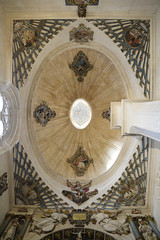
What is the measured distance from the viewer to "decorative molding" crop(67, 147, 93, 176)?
8.94 metres

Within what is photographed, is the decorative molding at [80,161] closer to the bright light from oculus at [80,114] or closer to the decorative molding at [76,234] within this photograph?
the bright light from oculus at [80,114]

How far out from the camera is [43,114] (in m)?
8.66

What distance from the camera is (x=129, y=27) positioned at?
698 centimetres

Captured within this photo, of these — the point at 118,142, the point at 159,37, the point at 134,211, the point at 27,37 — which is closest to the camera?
the point at 159,37

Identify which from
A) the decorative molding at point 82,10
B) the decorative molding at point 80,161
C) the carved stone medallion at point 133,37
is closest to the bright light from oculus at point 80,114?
the decorative molding at point 80,161

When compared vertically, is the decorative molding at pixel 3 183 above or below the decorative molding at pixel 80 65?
below

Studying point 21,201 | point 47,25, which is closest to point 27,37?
point 47,25

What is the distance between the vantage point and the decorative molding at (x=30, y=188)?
775 centimetres

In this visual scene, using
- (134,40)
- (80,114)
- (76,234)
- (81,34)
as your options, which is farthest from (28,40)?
(76,234)

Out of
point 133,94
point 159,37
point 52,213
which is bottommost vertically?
point 52,213

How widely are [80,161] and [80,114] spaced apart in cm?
236

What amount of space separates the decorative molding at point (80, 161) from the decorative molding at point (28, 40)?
4120mm

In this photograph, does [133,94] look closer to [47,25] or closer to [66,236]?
[47,25]

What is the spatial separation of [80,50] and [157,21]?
9.91ft
